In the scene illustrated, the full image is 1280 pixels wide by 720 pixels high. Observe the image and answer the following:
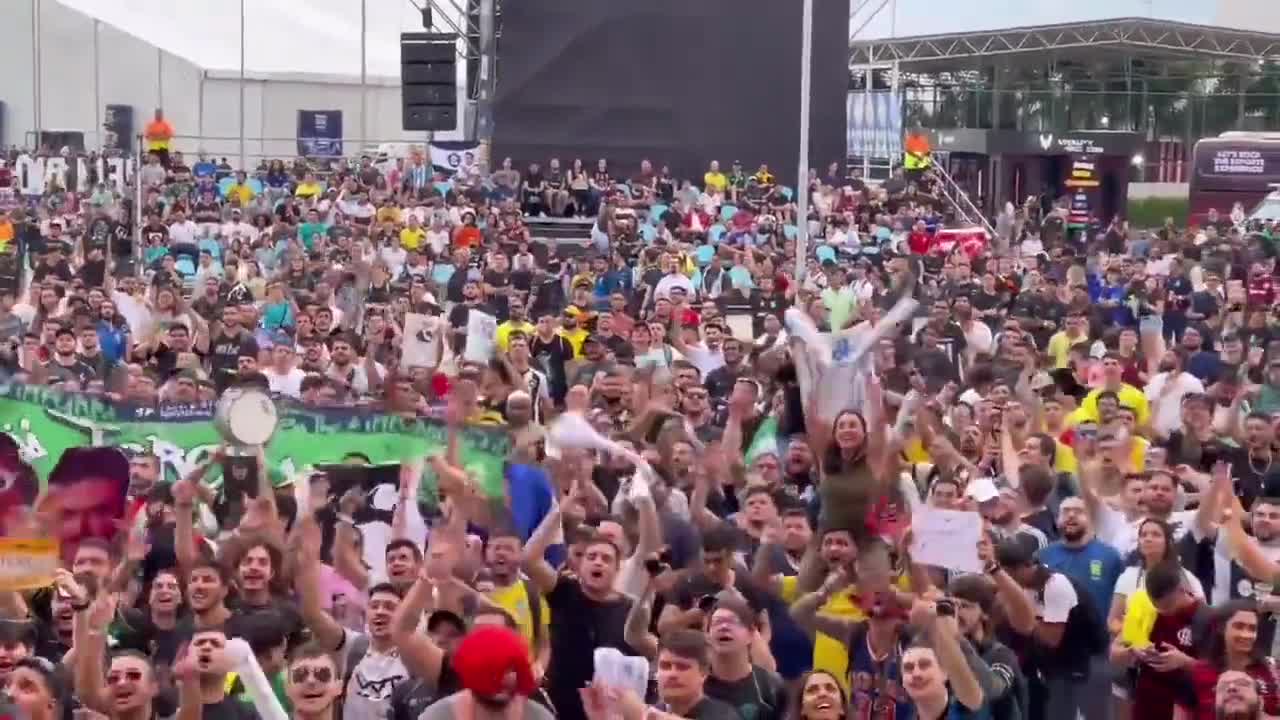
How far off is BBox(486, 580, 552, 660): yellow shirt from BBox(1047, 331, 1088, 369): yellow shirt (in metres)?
7.61

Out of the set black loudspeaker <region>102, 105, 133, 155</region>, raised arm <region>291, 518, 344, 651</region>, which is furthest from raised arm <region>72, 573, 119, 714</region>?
black loudspeaker <region>102, 105, 133, 155</region>

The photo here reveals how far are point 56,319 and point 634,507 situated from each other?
24.4 feet

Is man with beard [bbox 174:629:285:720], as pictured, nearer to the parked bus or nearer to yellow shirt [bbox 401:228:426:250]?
yellow shirt [bbox 401:228:426:250]

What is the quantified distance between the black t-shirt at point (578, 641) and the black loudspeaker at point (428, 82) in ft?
62.9

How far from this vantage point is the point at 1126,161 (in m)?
44.4

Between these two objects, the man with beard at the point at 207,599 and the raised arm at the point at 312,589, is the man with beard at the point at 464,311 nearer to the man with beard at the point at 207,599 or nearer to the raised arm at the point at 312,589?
the raised arm at the point at 312,589

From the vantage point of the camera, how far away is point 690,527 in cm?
830

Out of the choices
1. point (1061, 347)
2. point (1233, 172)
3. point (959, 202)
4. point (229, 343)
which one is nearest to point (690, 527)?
point (229, 343)

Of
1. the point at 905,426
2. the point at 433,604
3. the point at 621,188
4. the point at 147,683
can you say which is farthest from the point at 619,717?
the point at 621,188

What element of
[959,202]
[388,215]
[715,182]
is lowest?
[388,215]

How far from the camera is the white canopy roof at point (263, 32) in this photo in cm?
4822

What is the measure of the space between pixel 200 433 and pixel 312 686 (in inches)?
146

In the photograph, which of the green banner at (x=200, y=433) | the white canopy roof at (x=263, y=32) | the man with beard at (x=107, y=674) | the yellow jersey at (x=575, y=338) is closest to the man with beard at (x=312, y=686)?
the man with beard at (x=107, y=674)

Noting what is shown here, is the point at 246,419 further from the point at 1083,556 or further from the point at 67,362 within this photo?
the point at 67,362
